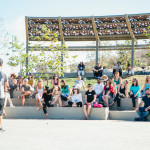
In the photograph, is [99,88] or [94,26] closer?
[99,88]

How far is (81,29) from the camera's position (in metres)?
23.9

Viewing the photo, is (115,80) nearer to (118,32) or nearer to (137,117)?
(137,117)

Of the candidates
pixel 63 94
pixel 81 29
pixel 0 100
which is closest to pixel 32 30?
pixel 81 29

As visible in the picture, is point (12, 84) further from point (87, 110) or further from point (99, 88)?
point (87, 110)


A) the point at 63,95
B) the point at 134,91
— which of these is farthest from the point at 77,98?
the point at 134,91

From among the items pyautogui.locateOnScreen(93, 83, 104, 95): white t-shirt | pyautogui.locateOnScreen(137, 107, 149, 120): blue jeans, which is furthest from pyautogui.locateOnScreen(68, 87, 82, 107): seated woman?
pyautogui.locateOnScreen(137, 107, 149, 120): blue jeans

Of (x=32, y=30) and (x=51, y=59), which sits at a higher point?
(x=32, y=30)

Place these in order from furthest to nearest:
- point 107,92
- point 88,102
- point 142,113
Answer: point 107,92 < point 88,102 < point 142,113

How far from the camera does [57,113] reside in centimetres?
1223

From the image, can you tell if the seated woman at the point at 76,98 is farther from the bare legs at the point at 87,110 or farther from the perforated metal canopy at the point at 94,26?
the perforated metal canopy at the point at 94,26
